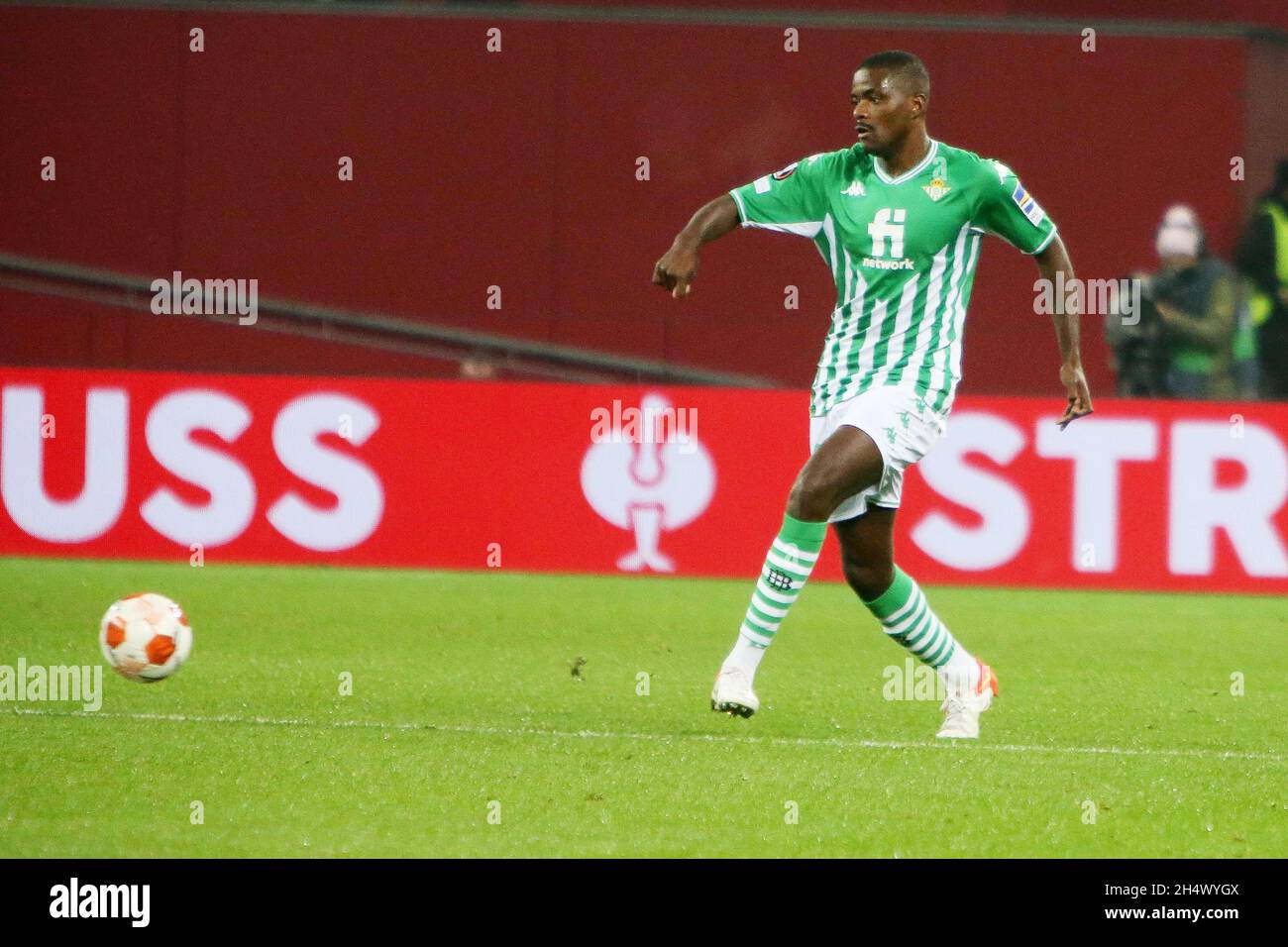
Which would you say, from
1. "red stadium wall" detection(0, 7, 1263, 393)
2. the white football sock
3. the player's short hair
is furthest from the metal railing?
the white football sock

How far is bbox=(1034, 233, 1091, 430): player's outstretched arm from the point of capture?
6949 millimetres

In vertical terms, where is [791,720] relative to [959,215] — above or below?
below

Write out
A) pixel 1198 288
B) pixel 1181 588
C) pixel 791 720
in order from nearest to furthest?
pixel 791 720 < pixel 1181 588 < pixel 1198 288

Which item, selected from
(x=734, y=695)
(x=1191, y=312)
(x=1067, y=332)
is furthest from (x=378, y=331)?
(x=734, y=695)

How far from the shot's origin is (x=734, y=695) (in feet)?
21.7

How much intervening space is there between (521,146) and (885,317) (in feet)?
32.6

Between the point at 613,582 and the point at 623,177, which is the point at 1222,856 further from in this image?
the point at 623,177

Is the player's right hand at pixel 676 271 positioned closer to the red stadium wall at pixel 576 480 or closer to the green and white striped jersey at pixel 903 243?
the green and white striped jersey at pixel 903 243

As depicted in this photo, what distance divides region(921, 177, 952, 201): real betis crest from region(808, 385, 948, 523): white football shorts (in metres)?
0.59

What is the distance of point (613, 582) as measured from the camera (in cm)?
1191

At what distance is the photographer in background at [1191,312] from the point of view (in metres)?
13.0

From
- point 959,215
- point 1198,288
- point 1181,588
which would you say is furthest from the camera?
point 1198,288

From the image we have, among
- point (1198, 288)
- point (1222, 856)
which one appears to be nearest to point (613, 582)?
point (1198, 288)

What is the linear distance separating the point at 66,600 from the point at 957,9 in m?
9.46
